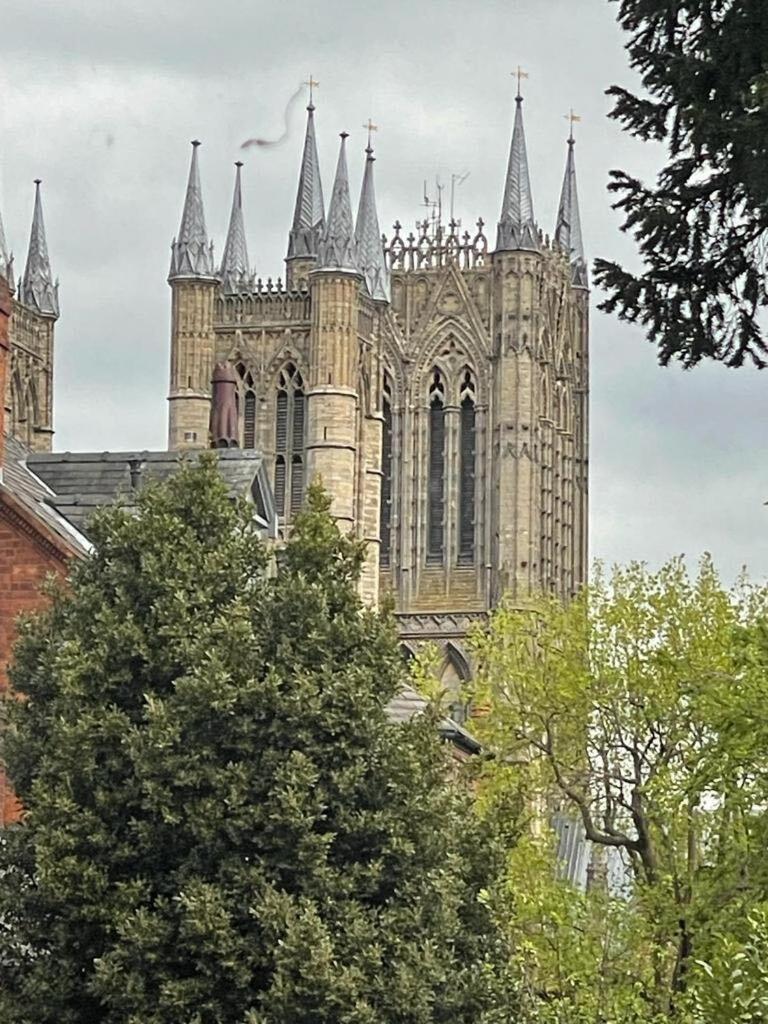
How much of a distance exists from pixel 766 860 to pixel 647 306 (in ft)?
20.0

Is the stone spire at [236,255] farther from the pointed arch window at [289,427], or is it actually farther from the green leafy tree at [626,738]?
the green leafy tree at [626,738]

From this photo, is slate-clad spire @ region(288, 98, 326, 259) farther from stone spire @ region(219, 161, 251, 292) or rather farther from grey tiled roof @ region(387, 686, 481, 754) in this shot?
grey tiled roof @ region(387, 686, 481, 754)

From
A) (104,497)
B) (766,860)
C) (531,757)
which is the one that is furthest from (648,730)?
(766,860)

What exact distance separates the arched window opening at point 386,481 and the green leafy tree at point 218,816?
94.4 m

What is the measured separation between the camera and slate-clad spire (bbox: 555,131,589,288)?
123188 millimetres

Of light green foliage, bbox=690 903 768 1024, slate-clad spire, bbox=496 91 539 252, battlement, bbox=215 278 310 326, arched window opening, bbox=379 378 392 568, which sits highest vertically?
slate-clad spire, bbox=496 91 539 252

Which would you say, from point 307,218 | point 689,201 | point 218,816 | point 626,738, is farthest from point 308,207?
point 689,201

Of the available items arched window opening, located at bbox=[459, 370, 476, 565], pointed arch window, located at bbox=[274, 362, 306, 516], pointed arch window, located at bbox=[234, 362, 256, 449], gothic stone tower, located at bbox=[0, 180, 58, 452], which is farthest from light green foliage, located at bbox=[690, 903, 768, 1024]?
arched window opening, located at bbox=[459, 370, 476, 565]

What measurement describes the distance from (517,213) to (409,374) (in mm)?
8127

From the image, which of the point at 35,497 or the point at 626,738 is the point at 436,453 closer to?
the point at 626,738

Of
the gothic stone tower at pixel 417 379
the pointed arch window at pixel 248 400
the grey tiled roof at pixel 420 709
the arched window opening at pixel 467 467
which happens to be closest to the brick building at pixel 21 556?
the grey tiled roof at pixel 420 709

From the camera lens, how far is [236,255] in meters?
118

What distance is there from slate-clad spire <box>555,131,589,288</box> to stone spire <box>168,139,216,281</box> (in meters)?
16.6

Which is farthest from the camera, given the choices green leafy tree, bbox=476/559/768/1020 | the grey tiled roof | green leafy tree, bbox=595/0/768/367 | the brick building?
the grey tiled roof
